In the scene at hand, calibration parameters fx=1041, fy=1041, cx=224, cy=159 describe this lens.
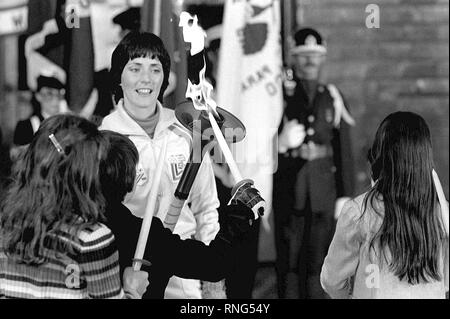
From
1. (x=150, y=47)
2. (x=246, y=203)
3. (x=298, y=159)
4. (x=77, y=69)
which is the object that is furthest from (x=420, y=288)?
(x=77, y=69)

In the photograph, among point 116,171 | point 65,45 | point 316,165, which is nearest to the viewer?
point 116,171

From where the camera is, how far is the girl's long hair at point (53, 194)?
230 centimetres

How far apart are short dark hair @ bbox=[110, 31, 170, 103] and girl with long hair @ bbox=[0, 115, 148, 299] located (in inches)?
31.4

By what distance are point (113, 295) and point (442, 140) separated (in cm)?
216

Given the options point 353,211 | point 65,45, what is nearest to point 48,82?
point 65,45

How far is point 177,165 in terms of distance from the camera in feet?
10.4

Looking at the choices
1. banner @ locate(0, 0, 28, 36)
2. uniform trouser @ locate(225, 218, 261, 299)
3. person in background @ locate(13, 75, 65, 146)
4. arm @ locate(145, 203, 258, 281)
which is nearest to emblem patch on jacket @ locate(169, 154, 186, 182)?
arm @ locate(145, 203, 258, 281)

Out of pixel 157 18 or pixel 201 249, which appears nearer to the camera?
pixel 201 249

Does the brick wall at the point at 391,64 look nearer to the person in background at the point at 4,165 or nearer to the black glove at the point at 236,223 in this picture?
the person in background at the point at 4,165

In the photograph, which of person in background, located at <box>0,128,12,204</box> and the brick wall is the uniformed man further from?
person in background, located at <box>0,128,12,204</box>

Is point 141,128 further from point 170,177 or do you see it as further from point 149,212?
point 149,212

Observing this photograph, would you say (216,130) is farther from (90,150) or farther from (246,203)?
(90,150)

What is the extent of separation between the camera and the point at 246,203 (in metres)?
2.69

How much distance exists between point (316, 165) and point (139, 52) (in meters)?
1.11
